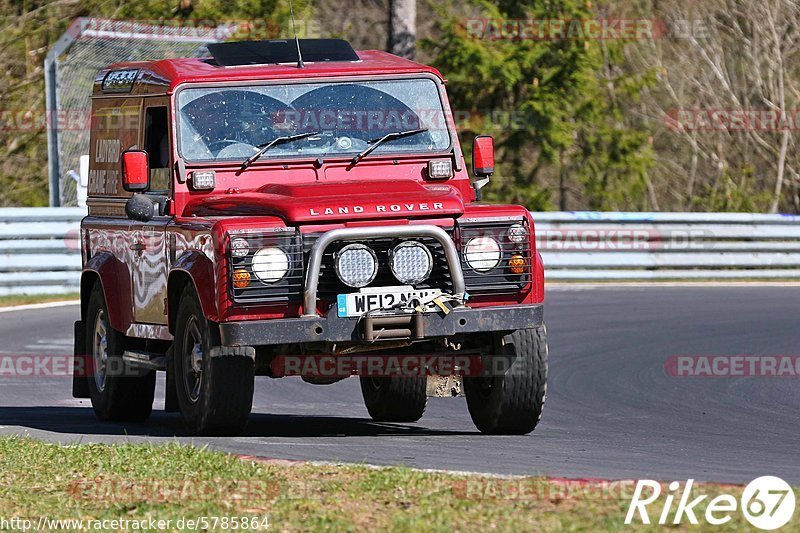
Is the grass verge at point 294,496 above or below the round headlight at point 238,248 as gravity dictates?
below

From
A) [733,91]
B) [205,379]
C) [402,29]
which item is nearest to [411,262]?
[205,379]

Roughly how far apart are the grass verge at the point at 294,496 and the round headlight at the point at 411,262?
1.40 meters

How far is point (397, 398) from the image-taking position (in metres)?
10.6

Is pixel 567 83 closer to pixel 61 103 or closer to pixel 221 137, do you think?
pixel 61 103

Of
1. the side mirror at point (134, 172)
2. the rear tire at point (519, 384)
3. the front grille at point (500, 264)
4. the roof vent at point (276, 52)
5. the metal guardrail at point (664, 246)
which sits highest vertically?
the roof vent at point (276, 52)

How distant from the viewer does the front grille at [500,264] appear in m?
8.64

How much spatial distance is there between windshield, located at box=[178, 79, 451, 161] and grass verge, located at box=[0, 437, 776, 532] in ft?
7.85

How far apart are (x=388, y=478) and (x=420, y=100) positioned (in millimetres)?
3575

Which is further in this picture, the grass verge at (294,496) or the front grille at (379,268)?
the front grille at (379,268)

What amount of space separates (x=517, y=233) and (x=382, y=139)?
1.37 meters

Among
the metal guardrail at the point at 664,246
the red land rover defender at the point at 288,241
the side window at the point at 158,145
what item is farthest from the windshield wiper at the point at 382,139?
the metal guardrail at the point at 664,246

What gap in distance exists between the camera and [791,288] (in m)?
21.0

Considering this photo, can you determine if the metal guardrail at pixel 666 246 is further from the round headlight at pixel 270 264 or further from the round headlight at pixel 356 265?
the round headlight at pixel 270 264

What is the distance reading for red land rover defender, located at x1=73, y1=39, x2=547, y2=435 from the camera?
8453 millimetres
